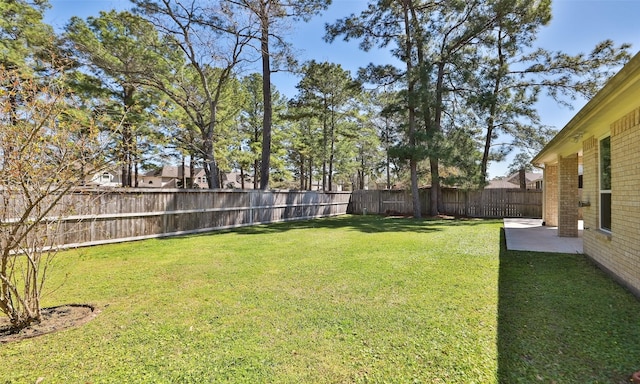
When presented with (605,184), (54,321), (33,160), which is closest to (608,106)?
(605,184)

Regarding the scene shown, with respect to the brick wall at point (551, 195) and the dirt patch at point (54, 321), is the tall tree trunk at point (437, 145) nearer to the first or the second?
the brick wall at point (551, 195)

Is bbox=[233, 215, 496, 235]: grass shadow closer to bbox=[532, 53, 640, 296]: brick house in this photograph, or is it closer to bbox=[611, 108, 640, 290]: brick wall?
bbox=[532, 53, 640, 296]: brick house

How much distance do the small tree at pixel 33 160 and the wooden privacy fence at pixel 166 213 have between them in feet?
1.24

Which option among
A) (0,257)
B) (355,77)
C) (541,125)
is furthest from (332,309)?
(541,125)

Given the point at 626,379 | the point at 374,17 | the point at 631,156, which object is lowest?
the point at 626,379

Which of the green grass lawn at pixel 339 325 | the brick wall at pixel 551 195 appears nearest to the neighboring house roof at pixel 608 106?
the green grass lawn at pixel 339 325

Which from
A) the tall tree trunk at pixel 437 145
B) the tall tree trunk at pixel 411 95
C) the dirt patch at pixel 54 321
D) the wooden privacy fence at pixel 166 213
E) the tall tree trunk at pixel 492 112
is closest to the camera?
the dirt patch at pixel 54 321

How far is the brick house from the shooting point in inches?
144

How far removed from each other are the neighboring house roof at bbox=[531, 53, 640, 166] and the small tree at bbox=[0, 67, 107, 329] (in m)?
5.04

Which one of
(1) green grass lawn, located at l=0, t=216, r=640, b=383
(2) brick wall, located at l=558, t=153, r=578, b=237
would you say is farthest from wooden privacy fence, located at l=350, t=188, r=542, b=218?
(1) green grass lawn, located at l=0, t=216, r=640, b=383

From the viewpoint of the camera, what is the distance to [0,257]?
9.53 feet

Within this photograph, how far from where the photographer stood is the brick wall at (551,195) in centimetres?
1118

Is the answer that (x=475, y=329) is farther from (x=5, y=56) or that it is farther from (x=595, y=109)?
(x=5, y=56)

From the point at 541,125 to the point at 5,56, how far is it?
24.1 metres
